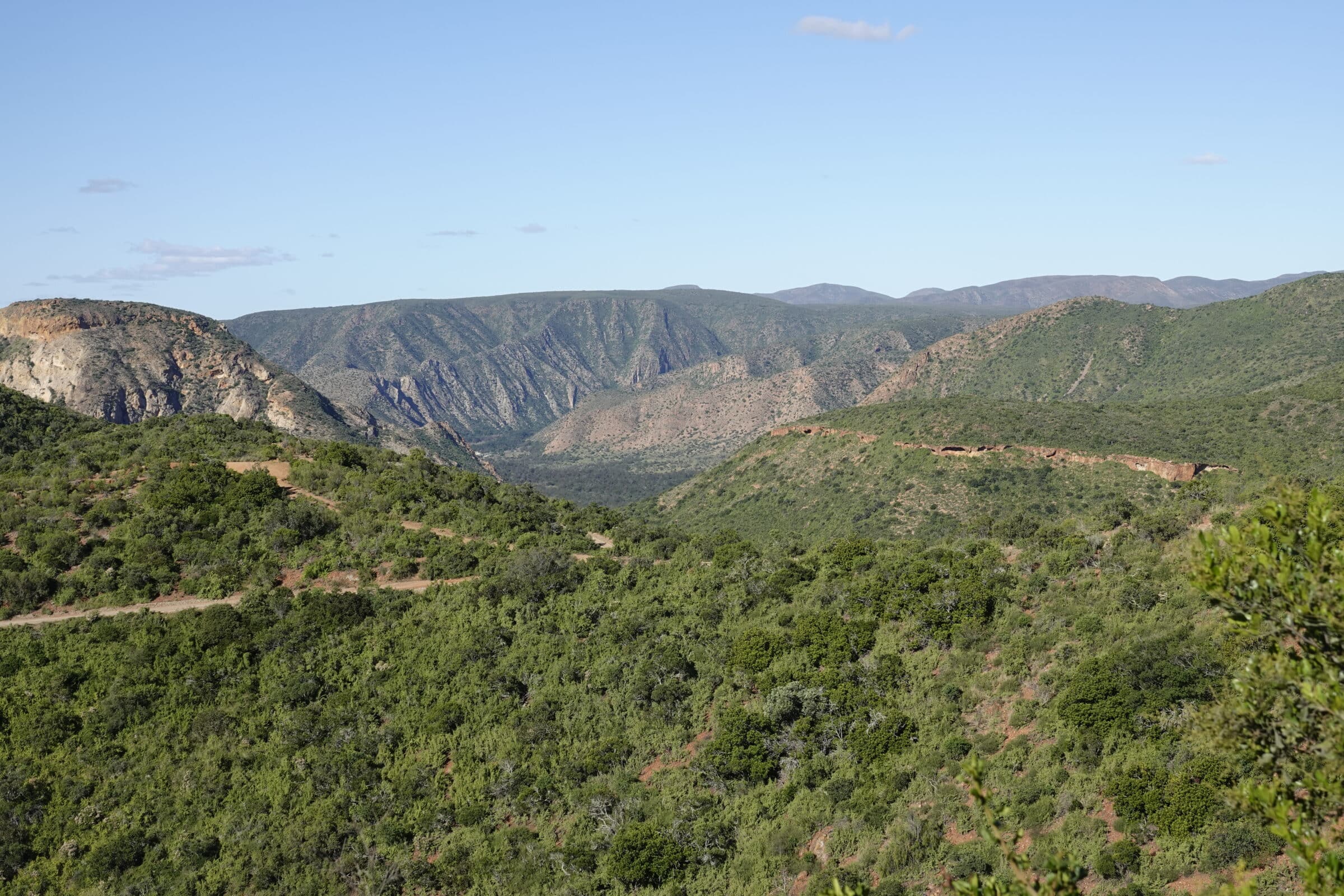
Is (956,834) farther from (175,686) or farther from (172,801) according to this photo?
(175,686)

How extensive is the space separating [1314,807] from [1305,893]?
1300 millimetres

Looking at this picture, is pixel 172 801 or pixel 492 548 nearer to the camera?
pixel 172 801

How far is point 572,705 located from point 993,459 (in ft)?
211

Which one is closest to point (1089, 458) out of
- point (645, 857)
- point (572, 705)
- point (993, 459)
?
point (993, 459)

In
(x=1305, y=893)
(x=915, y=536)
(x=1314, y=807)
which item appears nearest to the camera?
(x=1305, y=893)

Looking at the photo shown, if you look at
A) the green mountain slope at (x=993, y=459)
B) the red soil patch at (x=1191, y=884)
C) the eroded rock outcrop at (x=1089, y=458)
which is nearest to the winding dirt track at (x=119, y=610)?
the red soil patch at (x=1191, y=884)

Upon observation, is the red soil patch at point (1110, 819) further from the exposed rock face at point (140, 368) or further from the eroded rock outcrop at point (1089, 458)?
the exposed rock face at point (140, 368)

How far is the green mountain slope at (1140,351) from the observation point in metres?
136

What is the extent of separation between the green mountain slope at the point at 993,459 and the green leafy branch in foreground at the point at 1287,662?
220ft

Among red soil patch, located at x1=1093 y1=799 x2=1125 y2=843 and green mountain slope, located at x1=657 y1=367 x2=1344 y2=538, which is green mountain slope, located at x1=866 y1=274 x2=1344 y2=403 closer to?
green mountain slope, located at x1=657 y1=367 x2=1344 y2=538

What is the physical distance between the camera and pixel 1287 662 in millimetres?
11039

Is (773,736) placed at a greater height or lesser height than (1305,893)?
lesser

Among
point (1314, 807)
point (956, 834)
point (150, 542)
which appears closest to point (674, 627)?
point (956, 834)

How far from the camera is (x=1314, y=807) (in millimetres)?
11297
